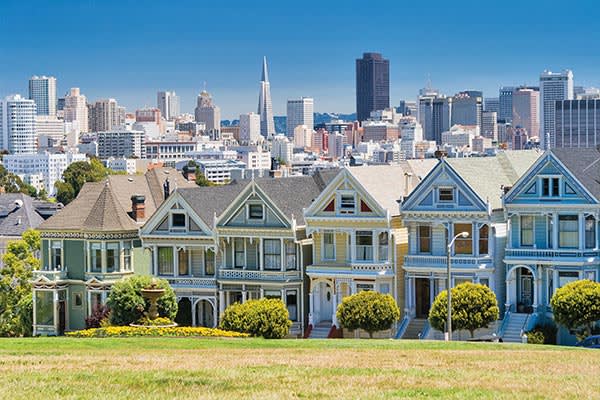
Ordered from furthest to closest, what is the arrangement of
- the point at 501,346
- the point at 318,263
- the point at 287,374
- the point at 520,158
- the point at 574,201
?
the point at 520,158, the point at 318,263, the point at 574,201, the point at 501,346, the point at 287,374

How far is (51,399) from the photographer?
26719mm

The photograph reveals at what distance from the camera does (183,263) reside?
5866 centimetres

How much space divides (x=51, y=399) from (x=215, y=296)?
101 feet

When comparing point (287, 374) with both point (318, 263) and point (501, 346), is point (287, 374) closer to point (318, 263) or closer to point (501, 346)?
point (501, 346)

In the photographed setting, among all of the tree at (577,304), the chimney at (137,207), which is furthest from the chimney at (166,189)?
the tree at (577,304)

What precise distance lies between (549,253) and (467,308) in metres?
3.56

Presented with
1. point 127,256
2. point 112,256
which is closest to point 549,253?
point 127,256

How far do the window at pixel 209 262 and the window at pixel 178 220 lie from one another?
150 cm

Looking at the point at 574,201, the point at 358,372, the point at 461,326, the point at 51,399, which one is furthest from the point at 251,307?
the point at 51,399

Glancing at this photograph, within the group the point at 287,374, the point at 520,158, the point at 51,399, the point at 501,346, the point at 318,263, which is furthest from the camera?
the point at 520,158

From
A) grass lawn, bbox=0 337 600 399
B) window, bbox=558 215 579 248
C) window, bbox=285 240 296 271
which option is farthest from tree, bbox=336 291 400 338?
grass lawn, bbox=0 337 600 399

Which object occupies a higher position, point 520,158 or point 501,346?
point 520,158

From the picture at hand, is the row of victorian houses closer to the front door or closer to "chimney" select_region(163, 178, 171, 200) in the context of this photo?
the front door

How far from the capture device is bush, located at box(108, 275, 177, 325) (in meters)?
55.7
